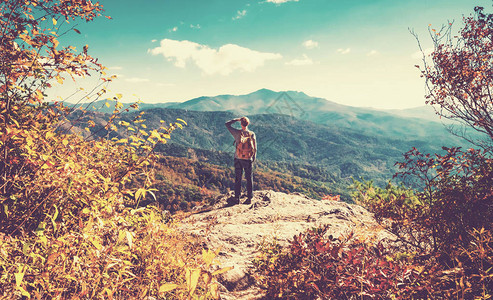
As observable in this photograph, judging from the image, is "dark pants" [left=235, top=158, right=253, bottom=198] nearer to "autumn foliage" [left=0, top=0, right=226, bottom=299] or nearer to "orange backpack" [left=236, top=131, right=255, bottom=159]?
"orange backpack" [left=236, top=131, right=255, bottom=159]

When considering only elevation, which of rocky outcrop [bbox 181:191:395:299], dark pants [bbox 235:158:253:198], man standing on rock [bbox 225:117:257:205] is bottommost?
rocky outcrop [bbox 181:191:395:299]

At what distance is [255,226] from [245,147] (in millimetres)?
2411

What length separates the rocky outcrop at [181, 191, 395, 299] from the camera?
131 inches

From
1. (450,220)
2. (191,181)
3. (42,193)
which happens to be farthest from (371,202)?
(191,181)

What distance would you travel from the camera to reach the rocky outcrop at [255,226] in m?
3.34

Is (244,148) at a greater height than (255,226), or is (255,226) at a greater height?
(244,148)

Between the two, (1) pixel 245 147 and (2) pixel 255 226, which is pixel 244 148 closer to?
(1) pixel 245 147

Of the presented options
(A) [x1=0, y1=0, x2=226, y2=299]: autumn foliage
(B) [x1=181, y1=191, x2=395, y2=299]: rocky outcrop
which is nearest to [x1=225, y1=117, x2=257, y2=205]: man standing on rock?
(B) [x1=181, y1=191, x2=395, y2=299]: rocky outcrop

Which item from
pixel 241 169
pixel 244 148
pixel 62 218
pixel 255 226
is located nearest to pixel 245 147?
pixel 244 148

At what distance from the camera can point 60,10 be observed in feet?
9.35

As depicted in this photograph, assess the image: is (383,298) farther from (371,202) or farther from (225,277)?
(371,202)

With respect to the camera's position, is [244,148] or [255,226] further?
[244,148]

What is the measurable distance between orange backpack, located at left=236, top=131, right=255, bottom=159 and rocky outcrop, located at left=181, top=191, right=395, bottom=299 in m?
1.58

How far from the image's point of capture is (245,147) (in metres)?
7.24
